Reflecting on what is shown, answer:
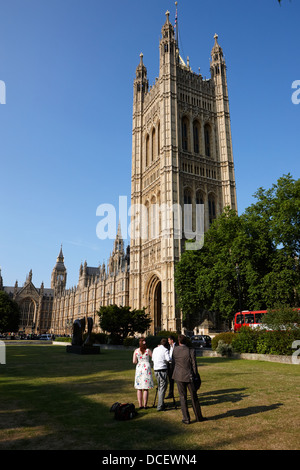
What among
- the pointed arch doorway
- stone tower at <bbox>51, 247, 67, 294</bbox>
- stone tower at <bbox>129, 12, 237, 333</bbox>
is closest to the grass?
stone tower at <bbox>129, 12, 237, 333</bbox>

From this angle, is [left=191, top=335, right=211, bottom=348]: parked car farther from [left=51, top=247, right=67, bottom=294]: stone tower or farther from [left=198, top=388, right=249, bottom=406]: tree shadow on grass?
[left=51, top=247, right=67, bottom=294]: stone tower

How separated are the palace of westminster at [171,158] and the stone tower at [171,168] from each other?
113mm

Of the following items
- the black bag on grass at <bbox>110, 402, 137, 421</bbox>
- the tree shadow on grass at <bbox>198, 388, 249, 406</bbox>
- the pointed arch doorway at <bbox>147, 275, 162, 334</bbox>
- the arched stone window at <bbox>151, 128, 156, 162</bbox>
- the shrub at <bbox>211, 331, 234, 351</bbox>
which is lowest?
the tree shadow on grass at <bbox>198, 388, 249, 406</bbox>

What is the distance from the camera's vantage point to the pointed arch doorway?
48469 millimetres

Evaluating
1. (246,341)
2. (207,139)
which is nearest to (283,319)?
(246,341)

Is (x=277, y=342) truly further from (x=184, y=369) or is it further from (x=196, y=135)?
(x=196, y=135)

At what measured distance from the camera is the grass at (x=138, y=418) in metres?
5.14

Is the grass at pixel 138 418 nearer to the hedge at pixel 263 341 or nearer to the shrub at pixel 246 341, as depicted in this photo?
the hedge at pixel 263 341

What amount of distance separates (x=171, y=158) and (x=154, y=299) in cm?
2087

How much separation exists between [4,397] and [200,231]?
135 ft

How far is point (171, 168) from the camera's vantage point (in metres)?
47.6

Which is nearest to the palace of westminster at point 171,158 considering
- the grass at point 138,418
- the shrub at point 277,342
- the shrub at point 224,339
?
Answer: the shrub at point 224,339

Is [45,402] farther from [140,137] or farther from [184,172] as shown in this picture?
[140,137]

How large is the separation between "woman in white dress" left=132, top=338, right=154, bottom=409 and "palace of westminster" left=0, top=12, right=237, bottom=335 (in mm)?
34055
